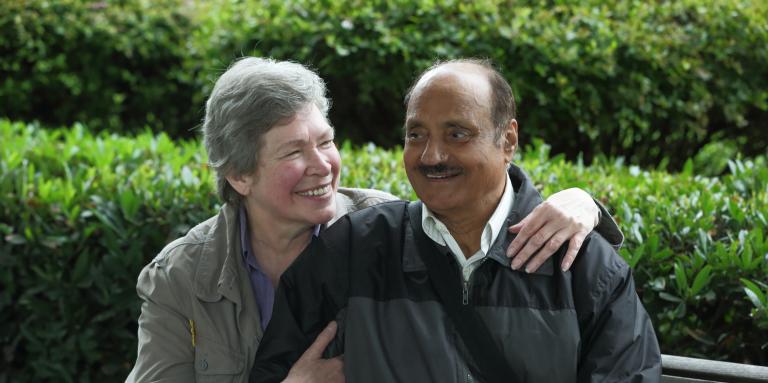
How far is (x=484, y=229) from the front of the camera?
2750 millimetres

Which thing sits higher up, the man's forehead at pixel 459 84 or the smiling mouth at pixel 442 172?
the man's forehead at pixel 459 84

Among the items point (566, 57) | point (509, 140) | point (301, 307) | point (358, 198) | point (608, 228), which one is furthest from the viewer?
point (566, 57)

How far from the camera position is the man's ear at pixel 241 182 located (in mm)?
3199

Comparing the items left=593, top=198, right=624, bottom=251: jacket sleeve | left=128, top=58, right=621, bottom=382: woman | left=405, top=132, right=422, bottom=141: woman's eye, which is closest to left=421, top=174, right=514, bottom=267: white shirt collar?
left=405, top=132, right=422, bottom=141: woman's eye

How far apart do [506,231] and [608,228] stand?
414mm

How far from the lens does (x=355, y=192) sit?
3506 millimetres

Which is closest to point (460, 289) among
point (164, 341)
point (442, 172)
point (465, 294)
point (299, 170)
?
point (465, 294)

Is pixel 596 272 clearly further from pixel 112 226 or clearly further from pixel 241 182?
pixel 112 226

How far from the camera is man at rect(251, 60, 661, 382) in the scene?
2.58 metres

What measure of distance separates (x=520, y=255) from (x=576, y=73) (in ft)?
12.2

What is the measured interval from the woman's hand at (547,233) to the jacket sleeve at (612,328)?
6 cm

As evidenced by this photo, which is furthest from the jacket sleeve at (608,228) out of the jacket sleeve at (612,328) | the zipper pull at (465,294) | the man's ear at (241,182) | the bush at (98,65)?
the bush at (98,65)

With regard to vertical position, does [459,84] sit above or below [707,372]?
above

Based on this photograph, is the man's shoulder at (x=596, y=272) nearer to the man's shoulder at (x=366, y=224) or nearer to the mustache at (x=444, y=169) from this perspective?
the mustache at (x=444, y=169)
